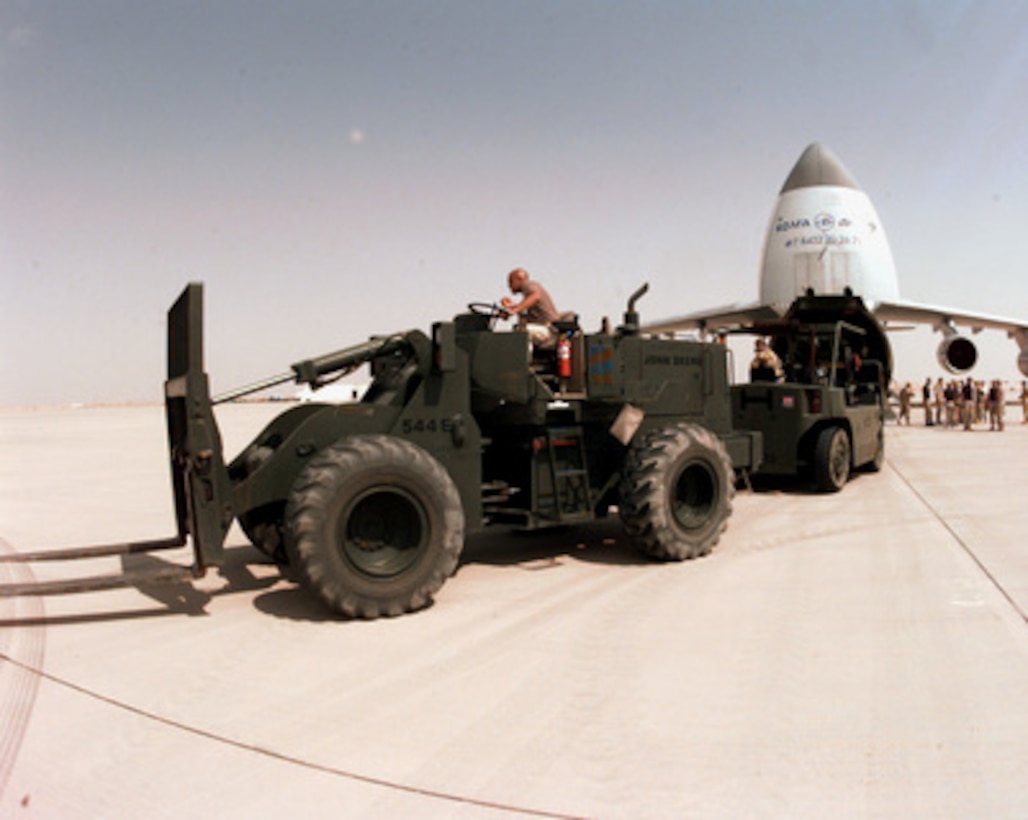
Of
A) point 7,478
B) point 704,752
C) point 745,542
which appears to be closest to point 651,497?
Answer: point 745,542

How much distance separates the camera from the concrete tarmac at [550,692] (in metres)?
2.96

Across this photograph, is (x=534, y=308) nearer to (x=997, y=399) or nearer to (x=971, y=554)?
(x=971, y=554)

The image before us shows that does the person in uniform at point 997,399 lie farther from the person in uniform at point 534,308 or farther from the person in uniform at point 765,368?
the person in uniform at point 534,308

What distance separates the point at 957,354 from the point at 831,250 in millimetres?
5048

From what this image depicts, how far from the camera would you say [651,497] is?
20.8 ft

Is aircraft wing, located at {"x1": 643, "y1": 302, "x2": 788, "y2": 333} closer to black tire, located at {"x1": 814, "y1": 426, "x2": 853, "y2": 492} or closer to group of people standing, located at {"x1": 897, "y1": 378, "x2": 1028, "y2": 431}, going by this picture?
group of people standing, located at {"x1": 897, "y1": 378, "x2": 1028, "y2": 431}

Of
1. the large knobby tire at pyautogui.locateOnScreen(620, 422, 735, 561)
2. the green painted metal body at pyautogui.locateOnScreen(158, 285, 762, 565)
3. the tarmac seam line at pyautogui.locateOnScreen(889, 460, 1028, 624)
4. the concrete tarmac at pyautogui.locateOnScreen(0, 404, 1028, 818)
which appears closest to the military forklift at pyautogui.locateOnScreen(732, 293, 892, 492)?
the tarmac seam line at pyautogui.locateOnScreen(889, 460, 1028, 624)

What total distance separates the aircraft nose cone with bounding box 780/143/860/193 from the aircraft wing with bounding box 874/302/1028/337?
14.6 ft

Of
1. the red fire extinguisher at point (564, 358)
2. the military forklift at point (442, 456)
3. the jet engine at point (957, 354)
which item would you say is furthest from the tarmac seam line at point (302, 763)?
the jet engine at point (957, 354)

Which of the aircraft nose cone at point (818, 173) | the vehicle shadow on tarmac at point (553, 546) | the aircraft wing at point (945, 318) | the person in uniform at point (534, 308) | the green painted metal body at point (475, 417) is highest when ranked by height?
the aircraft nose cone at point (818, 173)

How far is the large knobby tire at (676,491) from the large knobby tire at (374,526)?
5.50 feet

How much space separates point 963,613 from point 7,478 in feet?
47.6

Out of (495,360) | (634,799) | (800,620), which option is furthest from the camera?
(495,360)

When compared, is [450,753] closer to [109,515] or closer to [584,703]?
[584,703]
